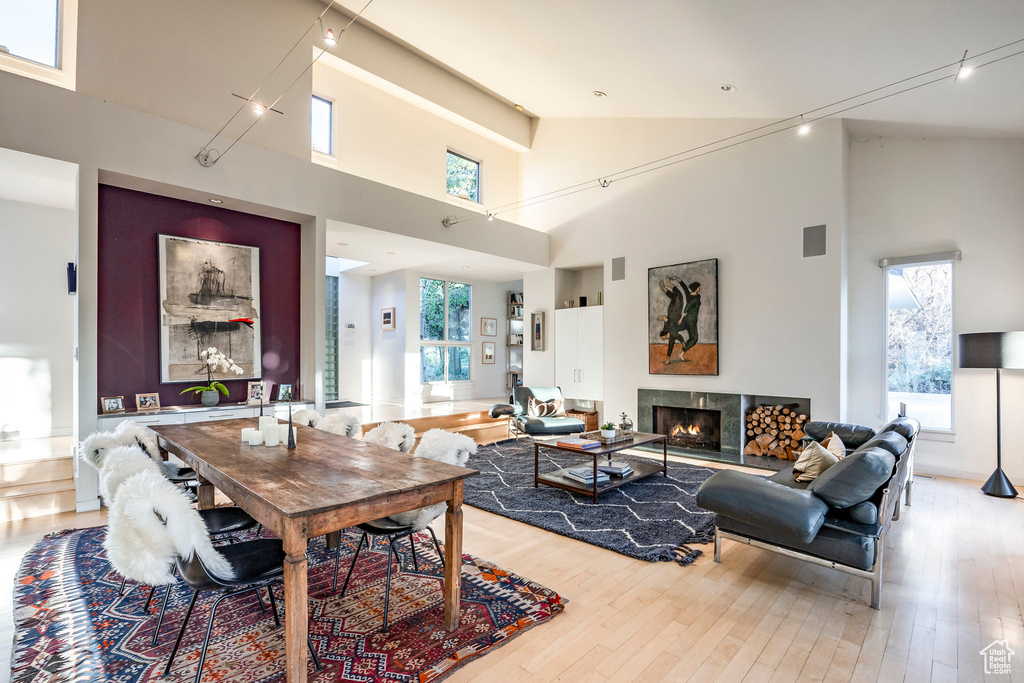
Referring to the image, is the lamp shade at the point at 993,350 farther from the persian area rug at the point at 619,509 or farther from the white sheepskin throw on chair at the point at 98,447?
the white sheepskin throw on chair at the point at 98,447

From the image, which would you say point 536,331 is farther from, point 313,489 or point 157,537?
point 157,537

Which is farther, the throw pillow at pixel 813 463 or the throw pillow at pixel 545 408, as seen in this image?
the throw pillow at pixel 545 408

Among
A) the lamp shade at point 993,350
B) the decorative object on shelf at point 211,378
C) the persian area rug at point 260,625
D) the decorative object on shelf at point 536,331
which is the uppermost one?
the decorative object on shelf at point 536,331

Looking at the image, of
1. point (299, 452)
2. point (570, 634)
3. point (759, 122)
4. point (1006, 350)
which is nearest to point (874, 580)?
point (570, 634)

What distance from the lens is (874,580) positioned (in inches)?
100

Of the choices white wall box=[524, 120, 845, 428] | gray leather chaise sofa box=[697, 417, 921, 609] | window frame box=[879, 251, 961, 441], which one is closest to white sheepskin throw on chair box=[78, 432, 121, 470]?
gray leather chaise sofa box=[697, 417, 921, 609]

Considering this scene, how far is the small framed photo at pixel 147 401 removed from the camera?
4.55 metres

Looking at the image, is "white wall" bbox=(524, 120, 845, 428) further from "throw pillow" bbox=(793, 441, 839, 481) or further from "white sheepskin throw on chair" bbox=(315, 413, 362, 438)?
"white sheepskin throw on chair" bbox=(315, 413, 362, 438)

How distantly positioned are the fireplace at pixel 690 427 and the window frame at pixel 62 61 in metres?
7.19

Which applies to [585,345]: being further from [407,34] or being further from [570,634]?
[570,634]

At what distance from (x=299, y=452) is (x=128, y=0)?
4453mm

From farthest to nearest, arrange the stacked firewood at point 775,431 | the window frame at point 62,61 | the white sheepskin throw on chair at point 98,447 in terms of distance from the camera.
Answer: the stacked firewood at point 775,431, the window frame at point 62,61, the white sheepskin throw on chair at point 98,447

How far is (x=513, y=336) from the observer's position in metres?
11.3

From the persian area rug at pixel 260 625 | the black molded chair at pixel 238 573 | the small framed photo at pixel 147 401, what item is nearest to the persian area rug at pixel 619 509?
the persian area rug at pixel 260 625
